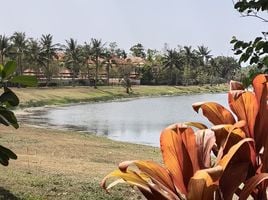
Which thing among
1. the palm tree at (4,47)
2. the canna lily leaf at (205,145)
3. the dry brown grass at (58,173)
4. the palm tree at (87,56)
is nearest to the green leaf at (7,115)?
the canna lily leaf at (205,145)

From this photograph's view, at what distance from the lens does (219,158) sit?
1099 mm

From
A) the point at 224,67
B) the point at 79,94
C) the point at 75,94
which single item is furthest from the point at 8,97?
the point at 224,67

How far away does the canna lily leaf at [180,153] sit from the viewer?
1.08 meters

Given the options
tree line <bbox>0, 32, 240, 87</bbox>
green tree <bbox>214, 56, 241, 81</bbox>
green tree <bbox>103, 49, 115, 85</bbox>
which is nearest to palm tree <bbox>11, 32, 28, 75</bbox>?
tree line <bbox>0, 32, 240, 87</bbox>

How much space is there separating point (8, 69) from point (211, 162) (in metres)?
2.12

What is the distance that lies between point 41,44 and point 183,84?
1169 inches

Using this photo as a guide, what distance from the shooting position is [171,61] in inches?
3115

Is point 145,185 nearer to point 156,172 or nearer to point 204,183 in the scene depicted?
point 156,172

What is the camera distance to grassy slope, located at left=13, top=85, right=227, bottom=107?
145 ft

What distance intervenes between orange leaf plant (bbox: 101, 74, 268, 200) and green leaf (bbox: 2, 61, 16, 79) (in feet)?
6.63

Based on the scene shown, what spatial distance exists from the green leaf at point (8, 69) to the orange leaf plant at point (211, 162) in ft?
6.63

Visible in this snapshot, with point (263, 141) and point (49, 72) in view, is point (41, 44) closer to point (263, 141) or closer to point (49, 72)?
point (49, 72)

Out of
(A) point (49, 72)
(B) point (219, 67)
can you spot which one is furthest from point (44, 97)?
(B) point (219, 67)

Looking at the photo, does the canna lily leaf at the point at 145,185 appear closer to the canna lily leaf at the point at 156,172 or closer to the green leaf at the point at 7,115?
the canna lily leaf at the point at 156,172
